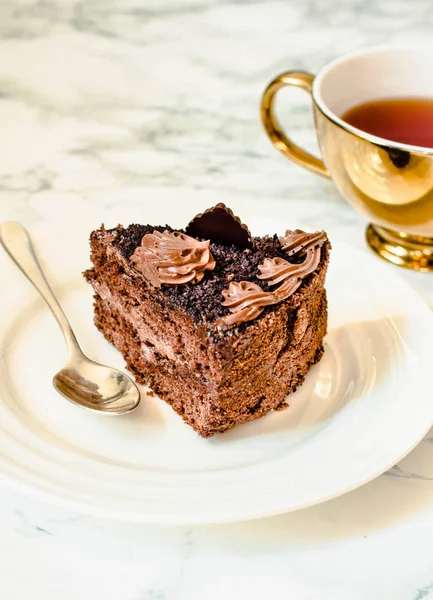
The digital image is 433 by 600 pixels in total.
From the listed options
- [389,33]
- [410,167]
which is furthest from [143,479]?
[389,33]

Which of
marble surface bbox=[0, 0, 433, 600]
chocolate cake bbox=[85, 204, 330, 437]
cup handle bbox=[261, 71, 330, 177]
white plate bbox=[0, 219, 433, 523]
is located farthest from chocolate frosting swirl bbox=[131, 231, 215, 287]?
cup handle bbox=[261, 71, 330, 177]

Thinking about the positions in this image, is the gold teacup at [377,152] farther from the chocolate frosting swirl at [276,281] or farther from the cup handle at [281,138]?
the chocolate frosting swirl at [276,281]

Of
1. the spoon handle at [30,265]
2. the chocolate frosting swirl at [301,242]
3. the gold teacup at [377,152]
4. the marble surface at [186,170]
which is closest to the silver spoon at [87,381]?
the spoon handle at [30,265]

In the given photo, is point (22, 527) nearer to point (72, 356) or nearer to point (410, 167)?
point (72, 356)

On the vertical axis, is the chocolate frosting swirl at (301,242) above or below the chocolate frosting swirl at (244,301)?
above

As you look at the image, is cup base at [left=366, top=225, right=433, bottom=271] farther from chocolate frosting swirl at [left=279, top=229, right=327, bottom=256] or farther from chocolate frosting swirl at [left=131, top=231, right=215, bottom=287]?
chocolate frosting swirl at [left=131, top=231, right=215, bottom=287]

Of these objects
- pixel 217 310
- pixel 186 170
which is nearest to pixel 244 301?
pixel 217 310
